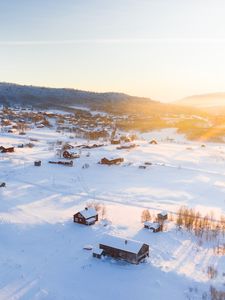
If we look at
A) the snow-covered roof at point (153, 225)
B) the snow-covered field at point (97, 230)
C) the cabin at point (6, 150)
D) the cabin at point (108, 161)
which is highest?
the cabin at point (108, 161)

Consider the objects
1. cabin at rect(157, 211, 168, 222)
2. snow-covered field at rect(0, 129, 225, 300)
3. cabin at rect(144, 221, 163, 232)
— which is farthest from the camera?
cabin at rect(157, 211, 168, 222)

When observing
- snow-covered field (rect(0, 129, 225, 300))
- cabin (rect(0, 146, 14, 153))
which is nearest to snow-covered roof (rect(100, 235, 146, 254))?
snow-covered field (rect(0, 129, 225, 300))

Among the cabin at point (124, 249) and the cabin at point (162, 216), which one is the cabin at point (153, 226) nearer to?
the cabin at point (162, 216)

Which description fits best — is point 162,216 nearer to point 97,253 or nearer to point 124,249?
point 124,249

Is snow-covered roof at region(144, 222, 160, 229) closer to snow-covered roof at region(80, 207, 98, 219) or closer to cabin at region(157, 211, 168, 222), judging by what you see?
cabin at region(157, 211, 168, 222)

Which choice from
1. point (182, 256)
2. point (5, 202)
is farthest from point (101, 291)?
point (5, 202)

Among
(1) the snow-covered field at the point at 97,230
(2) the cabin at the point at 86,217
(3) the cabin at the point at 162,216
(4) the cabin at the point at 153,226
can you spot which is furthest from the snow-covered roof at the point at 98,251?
(3) the cabin at the point at 162,216
